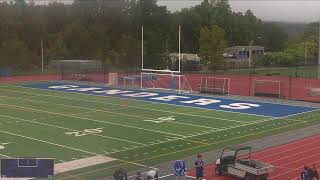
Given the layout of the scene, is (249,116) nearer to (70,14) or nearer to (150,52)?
(150,52)

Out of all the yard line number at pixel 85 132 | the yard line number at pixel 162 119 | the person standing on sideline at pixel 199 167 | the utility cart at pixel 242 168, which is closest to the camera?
the utility cart at pixel 242 168

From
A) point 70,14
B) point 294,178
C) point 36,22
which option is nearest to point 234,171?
point 294,178

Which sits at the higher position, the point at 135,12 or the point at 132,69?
the point at 135,12

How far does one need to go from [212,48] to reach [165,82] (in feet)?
78.4

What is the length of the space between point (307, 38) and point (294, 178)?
78.7 metres

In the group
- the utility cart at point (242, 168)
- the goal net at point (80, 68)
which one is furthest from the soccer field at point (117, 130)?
the goal net at point (80, 68)

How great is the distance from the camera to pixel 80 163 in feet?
56.2

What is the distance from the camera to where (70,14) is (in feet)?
273

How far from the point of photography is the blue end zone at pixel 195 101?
1166 inches

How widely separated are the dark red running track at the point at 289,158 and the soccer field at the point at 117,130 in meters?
1.84

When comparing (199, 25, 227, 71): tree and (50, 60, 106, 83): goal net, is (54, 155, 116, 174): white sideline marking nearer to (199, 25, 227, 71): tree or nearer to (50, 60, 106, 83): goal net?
(50, 60, 106, 83): goal net

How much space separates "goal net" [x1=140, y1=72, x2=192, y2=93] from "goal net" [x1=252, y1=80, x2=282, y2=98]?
4.94m

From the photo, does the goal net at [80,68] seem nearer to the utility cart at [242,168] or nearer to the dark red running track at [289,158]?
the dark red running track at [289,158]

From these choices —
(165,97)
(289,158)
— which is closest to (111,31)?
(165,97)
